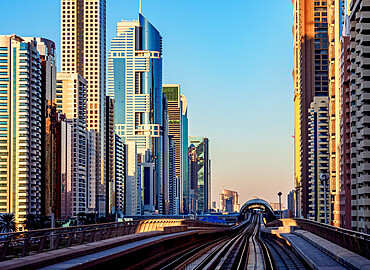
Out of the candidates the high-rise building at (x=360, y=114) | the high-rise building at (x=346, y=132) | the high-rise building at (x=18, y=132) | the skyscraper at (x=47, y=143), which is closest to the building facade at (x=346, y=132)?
the high-rise building at (x=346, y=132)

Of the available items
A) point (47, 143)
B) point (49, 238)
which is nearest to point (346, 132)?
point (49, 238)

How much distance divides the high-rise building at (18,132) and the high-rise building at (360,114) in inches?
4024

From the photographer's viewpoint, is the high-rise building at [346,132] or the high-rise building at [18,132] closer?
the high-rise building at [346,132]

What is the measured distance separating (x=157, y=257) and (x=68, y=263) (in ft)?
58.6

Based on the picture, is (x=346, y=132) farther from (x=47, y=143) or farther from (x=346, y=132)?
(x=47, y=143)

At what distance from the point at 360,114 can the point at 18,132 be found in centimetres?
11085

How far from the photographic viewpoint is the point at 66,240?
1105 inches

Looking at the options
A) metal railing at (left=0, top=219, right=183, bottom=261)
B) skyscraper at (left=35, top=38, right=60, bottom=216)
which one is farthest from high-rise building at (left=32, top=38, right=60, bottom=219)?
metal railing at (left=0, top=219, right=183, bottom=261)

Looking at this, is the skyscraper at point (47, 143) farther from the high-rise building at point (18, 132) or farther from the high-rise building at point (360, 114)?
the high-rise building at point (360, 114)

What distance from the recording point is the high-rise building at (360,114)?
8331 cm

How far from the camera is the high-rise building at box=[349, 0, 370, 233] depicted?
8331 cm

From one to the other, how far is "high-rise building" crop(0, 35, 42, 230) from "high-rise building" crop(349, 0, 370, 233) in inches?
4024

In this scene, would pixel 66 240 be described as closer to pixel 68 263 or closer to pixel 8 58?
pixel 68 263

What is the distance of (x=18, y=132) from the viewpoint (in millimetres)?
173125
